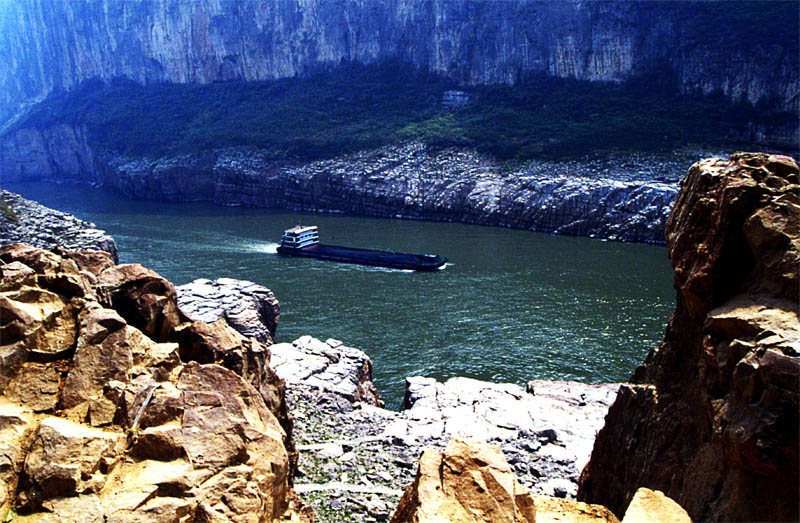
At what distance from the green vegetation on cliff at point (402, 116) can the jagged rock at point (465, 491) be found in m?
90.6

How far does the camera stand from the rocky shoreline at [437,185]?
274ft

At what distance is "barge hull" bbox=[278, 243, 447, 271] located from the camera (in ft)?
216

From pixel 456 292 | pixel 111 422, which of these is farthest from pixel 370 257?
pixel 111 422

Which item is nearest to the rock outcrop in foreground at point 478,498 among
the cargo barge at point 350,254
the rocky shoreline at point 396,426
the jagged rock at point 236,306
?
the rocky shoreline at point 396,426

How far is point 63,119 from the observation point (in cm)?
15738

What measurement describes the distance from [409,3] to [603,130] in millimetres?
48645

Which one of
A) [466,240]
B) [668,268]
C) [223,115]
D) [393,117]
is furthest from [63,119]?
[668,268]

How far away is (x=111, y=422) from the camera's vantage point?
441 inches

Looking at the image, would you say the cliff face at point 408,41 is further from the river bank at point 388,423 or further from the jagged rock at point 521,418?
the river bank at point 388,423

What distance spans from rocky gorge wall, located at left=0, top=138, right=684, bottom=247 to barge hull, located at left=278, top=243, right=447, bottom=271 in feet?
79.8

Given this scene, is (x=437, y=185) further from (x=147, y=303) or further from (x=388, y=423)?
(x=147, y=303)

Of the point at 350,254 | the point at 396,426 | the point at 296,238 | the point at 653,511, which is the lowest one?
the point at 396,426

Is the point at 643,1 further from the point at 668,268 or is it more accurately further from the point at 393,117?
the point at 668,268

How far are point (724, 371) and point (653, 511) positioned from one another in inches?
127
